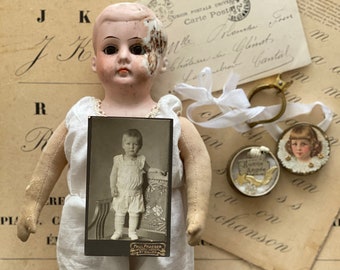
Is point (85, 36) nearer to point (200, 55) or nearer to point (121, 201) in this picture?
point (200, 55)

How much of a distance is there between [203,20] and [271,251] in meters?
0.36

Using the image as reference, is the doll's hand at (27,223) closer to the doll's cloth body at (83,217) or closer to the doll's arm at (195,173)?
the doll's cloth body at (83,217)

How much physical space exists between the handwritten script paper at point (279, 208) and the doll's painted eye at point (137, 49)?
165mm

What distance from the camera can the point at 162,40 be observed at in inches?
29.5

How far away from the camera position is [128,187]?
26.2 inches

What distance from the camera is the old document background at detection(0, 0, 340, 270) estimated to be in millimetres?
840

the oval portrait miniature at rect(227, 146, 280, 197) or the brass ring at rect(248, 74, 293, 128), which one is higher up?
the brass ring at rect(248, 74, 293, 128)

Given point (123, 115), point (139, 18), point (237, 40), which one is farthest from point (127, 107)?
point (237, 40)

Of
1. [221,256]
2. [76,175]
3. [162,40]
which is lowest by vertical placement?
[221,256]

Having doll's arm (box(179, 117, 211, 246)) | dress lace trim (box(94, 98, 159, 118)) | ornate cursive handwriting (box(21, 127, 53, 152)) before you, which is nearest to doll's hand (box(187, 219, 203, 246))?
doll's arm (box(179, 117, 211, 246))

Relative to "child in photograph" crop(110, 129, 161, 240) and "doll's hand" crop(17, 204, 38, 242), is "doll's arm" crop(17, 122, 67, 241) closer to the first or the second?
"doll's hand" crop(17, 204, 38, 242)

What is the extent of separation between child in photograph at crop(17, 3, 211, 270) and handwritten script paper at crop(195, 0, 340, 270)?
110mm

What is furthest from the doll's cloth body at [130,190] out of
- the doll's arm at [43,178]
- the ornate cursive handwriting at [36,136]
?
the ornate cursive handwriting at [36,136]

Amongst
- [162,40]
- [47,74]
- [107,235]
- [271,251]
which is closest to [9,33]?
[47,74]
